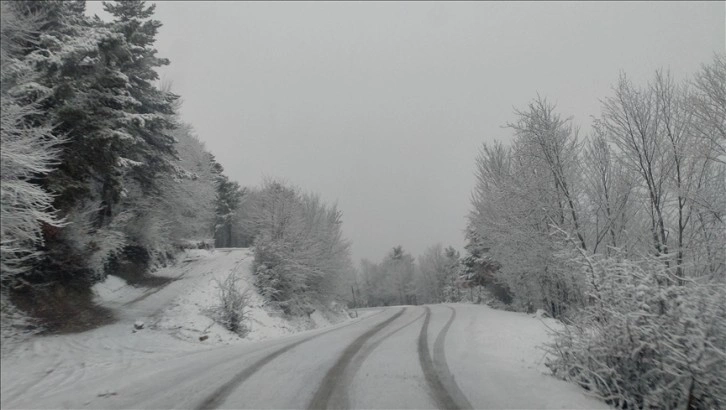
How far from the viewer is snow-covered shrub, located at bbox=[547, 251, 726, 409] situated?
4113 mm

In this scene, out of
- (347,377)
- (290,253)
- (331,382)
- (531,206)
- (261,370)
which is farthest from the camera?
(290,253)

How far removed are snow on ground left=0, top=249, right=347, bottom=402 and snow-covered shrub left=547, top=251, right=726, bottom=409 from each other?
8.27 meters

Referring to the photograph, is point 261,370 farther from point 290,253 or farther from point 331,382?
point 290,253

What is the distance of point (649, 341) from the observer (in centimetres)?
448

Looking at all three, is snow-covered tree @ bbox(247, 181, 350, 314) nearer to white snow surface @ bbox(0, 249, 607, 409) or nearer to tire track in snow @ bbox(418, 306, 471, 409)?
white snow surface @ bbox(0, 249, 607, 409)

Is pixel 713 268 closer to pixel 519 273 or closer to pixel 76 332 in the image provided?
pixel 519 273

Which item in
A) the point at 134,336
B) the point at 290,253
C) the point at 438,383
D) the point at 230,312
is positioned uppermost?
the point at 290,253

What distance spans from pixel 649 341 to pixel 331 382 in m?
4.22

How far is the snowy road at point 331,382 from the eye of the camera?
4.86 m

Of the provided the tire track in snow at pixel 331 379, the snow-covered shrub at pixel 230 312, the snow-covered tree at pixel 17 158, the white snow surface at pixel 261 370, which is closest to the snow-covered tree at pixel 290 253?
the snow-covered shrub at pixel 230 312

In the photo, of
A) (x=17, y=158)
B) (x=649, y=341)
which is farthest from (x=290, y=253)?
(x=649, y=341)

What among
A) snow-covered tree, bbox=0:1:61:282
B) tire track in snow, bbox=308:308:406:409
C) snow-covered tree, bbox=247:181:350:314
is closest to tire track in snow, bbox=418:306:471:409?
tire track in snow, bbox=308:308:406:409

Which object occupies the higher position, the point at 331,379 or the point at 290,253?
the point at 290,253

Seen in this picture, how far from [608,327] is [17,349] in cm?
1171
